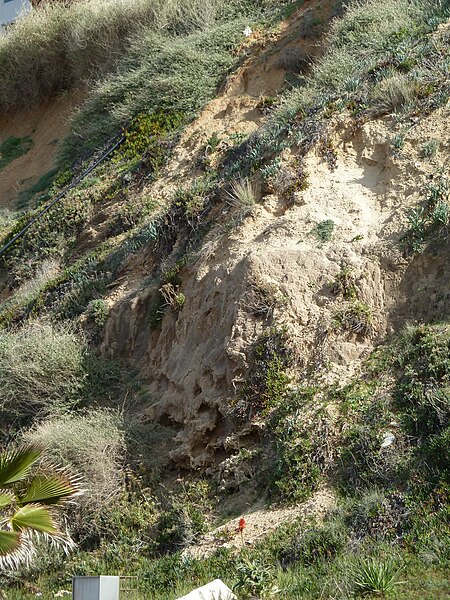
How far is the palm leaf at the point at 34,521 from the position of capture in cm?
932

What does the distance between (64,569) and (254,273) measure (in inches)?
158

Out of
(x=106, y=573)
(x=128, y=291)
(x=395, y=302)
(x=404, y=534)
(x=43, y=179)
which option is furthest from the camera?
(x=43, y=179)

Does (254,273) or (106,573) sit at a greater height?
(254,273)

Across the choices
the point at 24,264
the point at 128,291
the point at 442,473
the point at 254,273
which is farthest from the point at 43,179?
the point at 442,473

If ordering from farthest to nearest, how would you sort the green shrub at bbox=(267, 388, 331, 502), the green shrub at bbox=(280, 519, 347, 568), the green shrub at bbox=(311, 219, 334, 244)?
the green shrub at bbox=(311, 219, 334, 244)
the green shrub at bbox=(267, 388, 331, 502)
the green shrub at bbox=(280, 519, 347, 568)

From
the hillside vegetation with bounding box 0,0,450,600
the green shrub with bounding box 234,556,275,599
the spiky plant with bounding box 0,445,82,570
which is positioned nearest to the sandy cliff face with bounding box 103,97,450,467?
the hillside vegetation with bounding box 0,0,450,600

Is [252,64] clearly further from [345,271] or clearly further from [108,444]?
[108,444]

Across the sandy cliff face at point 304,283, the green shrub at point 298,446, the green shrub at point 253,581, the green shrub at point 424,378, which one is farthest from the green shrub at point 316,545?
the sandy cliff face at point 304,283

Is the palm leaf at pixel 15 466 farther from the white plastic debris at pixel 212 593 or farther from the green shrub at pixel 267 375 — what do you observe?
the green shrub at pixel 267 375

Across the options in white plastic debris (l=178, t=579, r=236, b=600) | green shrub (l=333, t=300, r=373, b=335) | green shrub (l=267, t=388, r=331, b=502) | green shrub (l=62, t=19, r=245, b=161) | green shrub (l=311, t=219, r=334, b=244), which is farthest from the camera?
green shrub (l=62, t=19, r=245, b=161)

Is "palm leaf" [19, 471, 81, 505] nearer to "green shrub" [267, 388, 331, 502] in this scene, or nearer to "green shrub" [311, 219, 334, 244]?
"green shrub" [267, 388, 331, 502]

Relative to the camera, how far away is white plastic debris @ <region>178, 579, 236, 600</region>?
860 cm

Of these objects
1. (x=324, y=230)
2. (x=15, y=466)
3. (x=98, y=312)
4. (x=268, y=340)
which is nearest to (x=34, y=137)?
(x=98, y=312)

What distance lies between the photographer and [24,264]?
60.1 feet
